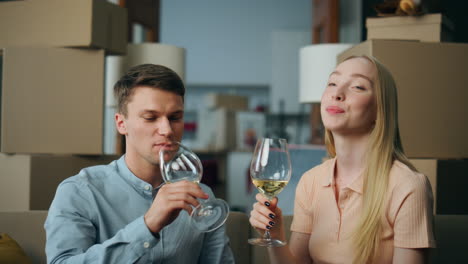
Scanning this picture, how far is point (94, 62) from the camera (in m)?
2.13

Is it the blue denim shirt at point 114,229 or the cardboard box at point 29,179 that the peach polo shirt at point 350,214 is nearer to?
the blue denim shirt at point 114,229

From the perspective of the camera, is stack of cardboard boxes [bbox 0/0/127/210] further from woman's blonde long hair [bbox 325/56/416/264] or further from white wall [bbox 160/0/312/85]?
white wall [bbox 160/0/312/85]

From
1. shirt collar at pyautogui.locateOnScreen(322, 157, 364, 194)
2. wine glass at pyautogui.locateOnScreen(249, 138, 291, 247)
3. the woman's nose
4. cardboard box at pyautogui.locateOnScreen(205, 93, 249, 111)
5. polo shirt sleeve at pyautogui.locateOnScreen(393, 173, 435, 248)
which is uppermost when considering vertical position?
cardboard box at pyautogui.locateOnScreen(205, 93, 249, 111)

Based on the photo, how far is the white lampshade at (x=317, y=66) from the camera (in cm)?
285

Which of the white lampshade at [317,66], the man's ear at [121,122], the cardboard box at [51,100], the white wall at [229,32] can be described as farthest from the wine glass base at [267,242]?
the white wall at [229,32]

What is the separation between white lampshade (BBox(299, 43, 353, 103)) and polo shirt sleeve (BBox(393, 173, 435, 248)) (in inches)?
64.9

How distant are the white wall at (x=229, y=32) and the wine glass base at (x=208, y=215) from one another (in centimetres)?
660

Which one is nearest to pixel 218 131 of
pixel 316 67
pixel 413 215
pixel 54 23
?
pixel 316 67

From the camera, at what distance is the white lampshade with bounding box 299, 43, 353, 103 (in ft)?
9.34

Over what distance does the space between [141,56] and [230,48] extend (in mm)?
4868

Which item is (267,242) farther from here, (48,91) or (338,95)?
(48,91)

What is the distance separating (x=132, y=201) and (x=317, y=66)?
1.85m

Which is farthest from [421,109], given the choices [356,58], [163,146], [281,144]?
[163,146]

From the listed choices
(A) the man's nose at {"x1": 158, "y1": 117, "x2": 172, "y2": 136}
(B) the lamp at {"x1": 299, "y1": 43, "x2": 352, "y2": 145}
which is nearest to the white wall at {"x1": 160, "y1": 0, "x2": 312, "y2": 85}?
(B) the lamp at {"x1": 299, "y1": 43, "x2": 352, "y2": 145}
